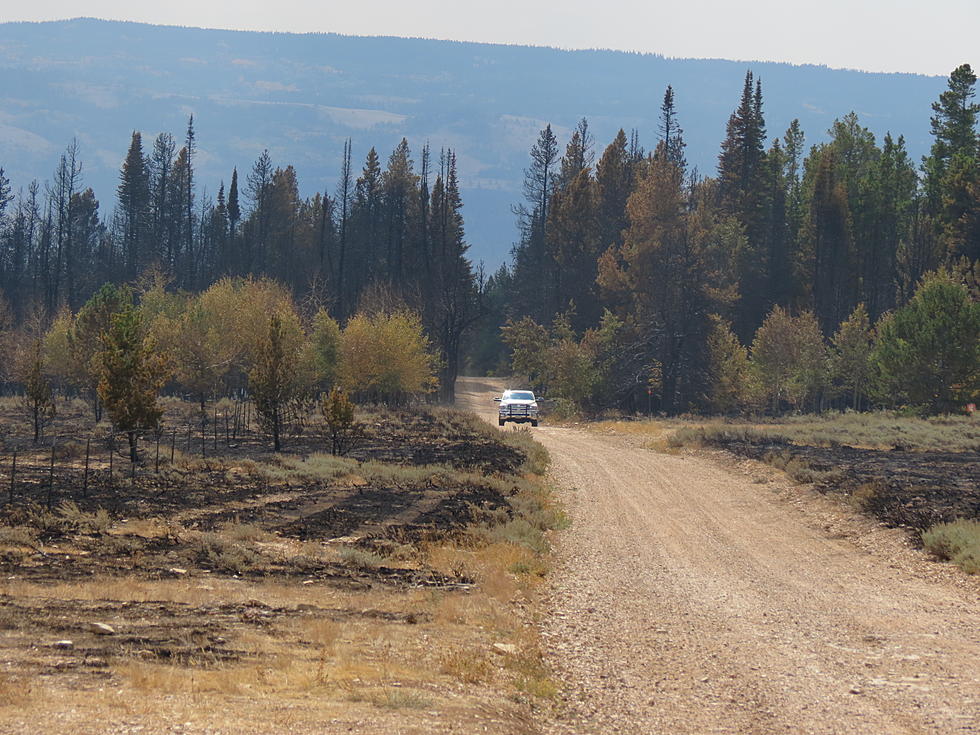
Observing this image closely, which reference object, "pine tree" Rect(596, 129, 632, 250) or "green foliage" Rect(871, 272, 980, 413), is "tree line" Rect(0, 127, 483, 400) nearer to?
"pine tree" Rect(596, 129, 632, 250)

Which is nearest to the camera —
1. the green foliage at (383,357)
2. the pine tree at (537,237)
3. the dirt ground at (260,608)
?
the dirt ground at (260,608)

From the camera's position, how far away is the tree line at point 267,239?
10256 centimetres

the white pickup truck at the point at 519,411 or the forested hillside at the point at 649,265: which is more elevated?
the forested hillside at the point at 649,265

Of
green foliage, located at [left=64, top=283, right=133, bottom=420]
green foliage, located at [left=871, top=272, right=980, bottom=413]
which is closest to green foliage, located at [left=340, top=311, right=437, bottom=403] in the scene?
green foliage, located at [left=64, top=283, right=133, bottom=420]

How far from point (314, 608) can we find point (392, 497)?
1277 centimetres

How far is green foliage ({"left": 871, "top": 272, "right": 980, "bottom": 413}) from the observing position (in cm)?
5650

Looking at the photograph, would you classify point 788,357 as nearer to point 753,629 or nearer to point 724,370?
point 724,370

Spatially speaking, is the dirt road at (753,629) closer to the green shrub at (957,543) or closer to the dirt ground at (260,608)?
the green shrub at (957,543)

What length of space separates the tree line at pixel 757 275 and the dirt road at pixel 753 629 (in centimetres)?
3926

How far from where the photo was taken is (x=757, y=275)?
294 ft

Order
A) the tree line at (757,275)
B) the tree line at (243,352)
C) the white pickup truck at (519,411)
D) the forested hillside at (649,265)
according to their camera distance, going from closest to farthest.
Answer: the tree line at (243,352) < the white pickup truck at (519,411) < the tree line at (757,275) < the forested hillside at (649,265)

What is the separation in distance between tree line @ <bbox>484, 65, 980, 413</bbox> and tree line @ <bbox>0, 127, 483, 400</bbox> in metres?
11.2

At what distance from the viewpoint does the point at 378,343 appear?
207 feet

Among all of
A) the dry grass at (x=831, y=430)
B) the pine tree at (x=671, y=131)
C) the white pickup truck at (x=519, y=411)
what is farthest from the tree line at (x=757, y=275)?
the white pickup truck at (x=519, y=411)
